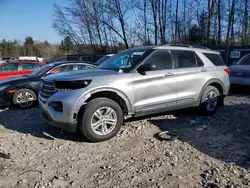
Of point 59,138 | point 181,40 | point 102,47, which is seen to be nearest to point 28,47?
point 102,47

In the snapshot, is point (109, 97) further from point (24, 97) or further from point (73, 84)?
point (24, 97)

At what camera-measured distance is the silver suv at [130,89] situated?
3738mm

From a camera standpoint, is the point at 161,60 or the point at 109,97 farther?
the point at 161,60

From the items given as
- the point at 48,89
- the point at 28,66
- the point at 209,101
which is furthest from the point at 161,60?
the point at 28,66

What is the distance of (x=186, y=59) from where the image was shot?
4945 mm

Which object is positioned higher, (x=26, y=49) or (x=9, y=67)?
(x=26, y=49)

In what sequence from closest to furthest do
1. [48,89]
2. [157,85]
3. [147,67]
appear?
[48,89]
[147,67]
[157,85]

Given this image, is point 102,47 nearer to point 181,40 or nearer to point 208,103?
point 181,40

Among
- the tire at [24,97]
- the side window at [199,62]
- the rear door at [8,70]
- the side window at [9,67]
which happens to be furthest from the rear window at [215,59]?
the side window at [9,67]

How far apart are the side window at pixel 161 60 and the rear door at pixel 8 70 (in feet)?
24.4

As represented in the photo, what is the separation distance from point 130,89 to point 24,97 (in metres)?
4.00

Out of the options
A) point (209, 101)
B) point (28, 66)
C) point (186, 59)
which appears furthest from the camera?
point (28, 66)

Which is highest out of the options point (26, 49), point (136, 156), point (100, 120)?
point (26, 49)

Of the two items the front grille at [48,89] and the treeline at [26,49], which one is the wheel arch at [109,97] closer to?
the front grille at [48,89]
